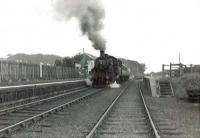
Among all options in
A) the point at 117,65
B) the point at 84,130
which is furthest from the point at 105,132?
the point at 117,65

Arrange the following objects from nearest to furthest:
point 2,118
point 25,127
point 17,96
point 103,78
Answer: point 25,127, point 2,118, point 17,96, point 103,78

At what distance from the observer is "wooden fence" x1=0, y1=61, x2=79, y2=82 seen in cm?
3899

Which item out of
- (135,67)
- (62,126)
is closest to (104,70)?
(62,126)

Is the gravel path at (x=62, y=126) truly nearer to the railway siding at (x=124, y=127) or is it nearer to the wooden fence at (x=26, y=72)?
the railway siding at (x=124, y=127)

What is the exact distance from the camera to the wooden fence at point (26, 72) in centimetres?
3899

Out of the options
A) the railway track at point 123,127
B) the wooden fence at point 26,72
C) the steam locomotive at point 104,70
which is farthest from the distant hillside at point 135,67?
the railway track at point 123,127

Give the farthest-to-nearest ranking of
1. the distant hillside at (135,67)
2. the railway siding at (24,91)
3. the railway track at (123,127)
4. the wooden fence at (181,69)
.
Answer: the distant hillside at (135,67) < the wooden fence at (181,69) < the railway siding at (24,91) < the railway track at (123,127)

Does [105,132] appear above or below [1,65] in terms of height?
below

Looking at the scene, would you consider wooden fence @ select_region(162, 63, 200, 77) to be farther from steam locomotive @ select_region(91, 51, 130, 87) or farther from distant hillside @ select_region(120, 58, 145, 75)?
distant hillside @ select_region(120, 58, 145, 75)

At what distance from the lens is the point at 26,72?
4369 centimetres

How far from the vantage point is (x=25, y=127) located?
37.3 ft

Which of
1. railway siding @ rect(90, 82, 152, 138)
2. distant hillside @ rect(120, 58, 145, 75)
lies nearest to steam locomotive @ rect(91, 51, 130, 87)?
railway siding @ rect(90, 82, 152, 138)

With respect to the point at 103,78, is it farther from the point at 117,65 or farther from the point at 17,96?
the point at 17,96

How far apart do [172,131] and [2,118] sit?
6.35 metres
